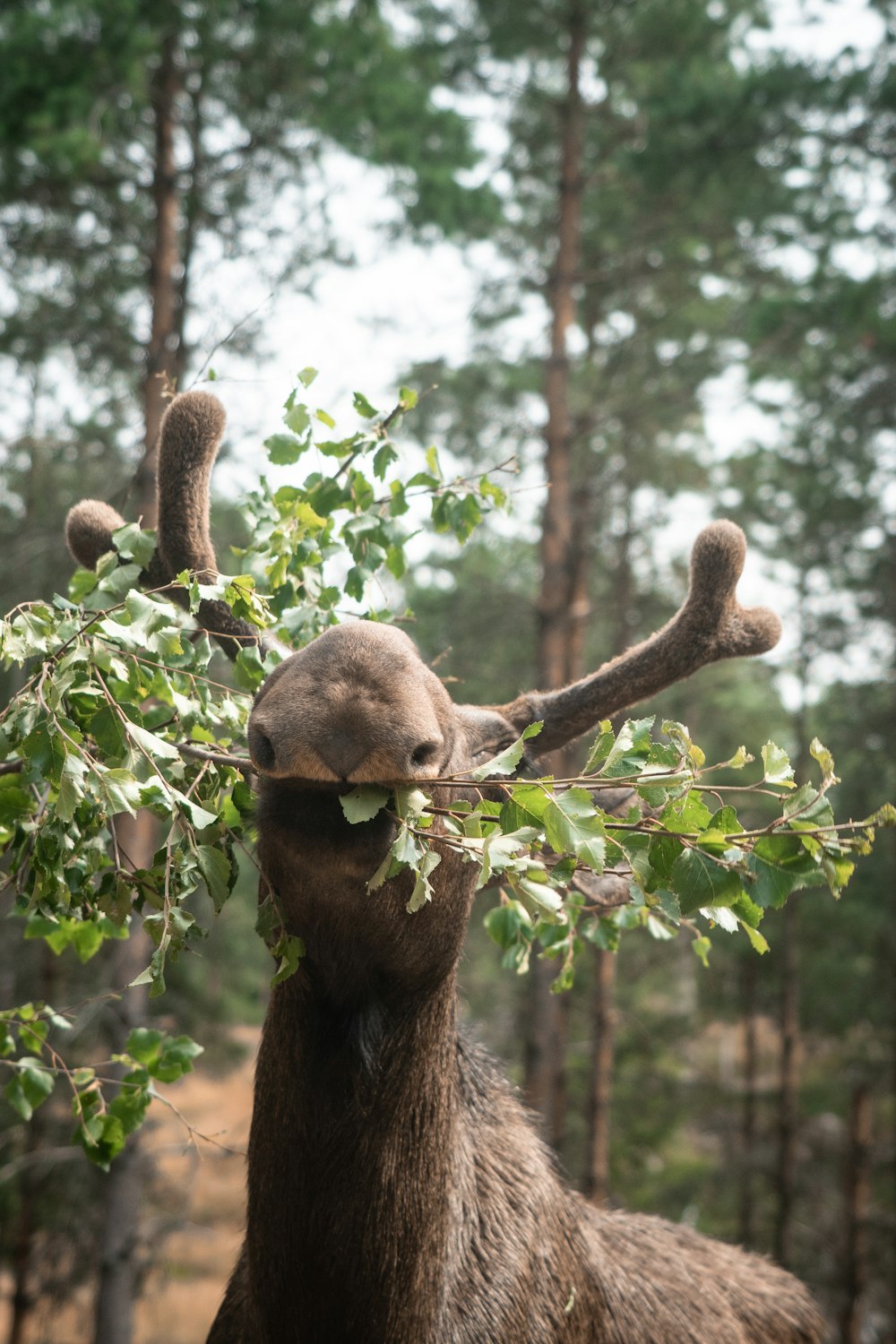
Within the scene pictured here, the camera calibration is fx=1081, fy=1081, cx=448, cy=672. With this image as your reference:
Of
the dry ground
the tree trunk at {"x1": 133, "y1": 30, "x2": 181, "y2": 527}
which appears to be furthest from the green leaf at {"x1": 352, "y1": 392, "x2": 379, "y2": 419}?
the dry ground

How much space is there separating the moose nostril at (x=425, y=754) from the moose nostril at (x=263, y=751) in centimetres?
25

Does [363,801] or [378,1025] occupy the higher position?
[363,801]

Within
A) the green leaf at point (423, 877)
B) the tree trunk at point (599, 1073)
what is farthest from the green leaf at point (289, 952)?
the tree trunk at point (599, 1073)

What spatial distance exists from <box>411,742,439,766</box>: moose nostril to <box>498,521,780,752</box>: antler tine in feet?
3.00

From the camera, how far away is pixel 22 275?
997 centimetres

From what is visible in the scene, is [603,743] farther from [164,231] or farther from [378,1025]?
[164,231]

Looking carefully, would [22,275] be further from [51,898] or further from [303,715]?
[303,715]

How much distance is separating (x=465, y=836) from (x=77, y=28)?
29.4 ft

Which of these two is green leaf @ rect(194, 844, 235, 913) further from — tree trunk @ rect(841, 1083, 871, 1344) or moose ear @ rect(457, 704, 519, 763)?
tree trunk @ rect(841, 1083, 871, 1344)

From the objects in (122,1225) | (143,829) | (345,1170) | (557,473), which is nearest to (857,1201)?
(122,1225)

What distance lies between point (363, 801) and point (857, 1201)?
1077cm

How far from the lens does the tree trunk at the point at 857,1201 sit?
9.96 m

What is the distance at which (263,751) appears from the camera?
74.8 inches

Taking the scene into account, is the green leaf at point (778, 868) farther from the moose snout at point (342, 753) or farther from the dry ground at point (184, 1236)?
the dry ground at point (184, 1236)
